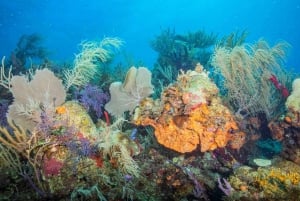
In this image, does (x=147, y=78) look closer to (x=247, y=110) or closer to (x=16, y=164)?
(x=247, y=110)

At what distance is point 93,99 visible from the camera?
6059 millimetres

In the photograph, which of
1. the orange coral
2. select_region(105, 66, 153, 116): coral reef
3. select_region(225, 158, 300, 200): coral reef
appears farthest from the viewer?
select_region(105, 66, 153, 116): coral reef

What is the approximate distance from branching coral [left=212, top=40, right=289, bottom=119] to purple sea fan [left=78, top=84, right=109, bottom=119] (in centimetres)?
274

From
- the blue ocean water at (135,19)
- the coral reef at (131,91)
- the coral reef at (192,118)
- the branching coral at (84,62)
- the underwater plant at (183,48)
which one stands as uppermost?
the blue ocean water at (135,19)

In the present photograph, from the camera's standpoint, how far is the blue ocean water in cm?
7088

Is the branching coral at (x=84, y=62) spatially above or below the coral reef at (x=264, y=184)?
above

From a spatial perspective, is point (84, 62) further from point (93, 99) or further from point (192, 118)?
point (192, 118)

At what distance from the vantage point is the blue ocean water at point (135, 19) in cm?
7088

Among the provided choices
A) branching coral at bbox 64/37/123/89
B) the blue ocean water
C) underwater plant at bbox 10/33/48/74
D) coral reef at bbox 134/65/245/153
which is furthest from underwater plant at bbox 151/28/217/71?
the blue ocean water

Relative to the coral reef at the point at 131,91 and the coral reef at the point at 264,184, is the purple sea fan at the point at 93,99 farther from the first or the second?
the coral reef at the point at 264,184

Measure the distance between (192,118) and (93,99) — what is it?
2361 mm

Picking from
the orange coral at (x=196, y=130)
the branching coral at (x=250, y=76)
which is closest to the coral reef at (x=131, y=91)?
the orange coral at (x=196, y=130)

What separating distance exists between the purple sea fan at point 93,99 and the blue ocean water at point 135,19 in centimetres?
5540

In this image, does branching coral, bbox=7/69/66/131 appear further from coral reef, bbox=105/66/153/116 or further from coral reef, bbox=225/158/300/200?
coral reef, bbox=225/158/300/200
